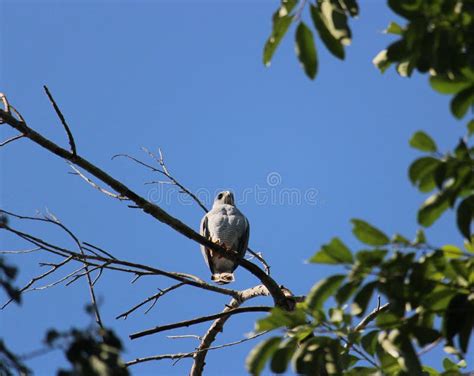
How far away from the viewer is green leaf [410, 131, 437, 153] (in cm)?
237

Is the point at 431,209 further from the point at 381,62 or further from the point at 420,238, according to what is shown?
the point at 381,62

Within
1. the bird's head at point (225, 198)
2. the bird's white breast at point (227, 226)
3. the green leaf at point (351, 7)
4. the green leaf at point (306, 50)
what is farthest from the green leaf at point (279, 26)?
the bird's head at point (225, 198)

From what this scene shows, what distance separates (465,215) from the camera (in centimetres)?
236

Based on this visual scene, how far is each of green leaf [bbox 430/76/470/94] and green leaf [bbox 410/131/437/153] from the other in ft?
0.66

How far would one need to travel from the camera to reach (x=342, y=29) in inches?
92.4

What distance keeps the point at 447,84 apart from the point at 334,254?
30.0 inches

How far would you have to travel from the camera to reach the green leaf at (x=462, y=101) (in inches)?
94.1

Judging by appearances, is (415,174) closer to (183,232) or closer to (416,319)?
(416,319)

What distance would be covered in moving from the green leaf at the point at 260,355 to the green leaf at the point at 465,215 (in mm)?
780

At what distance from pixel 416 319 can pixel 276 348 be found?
1.77 ft

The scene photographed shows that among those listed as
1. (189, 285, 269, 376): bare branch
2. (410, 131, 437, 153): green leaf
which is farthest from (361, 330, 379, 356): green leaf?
(189, 285, 269, 376): bare branch

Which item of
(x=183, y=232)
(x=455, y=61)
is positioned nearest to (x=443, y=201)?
(x=455, y=61)

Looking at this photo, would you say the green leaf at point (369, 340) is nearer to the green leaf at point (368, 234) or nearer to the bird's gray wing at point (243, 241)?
the green leaf at point (368, 234)

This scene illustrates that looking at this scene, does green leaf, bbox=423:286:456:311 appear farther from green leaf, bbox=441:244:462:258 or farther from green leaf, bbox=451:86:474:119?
green leaf, bbox=451:86:474:119
